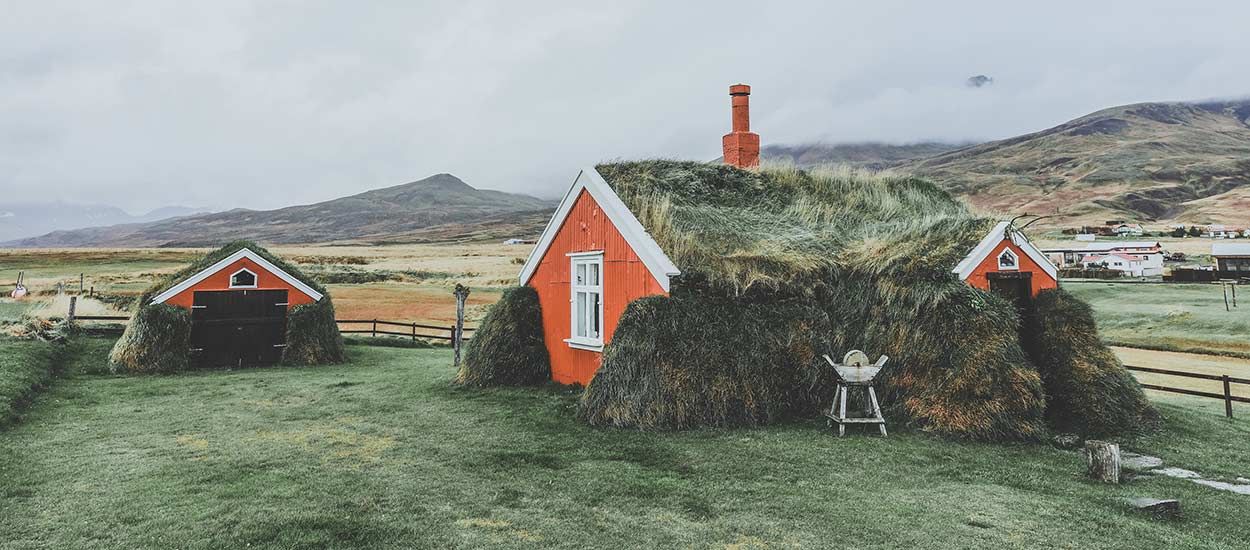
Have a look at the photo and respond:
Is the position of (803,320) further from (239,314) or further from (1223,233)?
(1223,233)

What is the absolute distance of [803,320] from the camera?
11.8 metres

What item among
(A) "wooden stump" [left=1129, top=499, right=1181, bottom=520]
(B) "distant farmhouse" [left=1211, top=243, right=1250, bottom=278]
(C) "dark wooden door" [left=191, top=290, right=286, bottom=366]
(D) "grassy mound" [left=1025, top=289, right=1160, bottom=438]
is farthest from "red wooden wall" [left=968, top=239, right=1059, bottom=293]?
(B) "distant farmhouse" [left=1211, top=243, right=1250, bottom=278]

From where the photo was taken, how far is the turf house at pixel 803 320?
10.6 meters

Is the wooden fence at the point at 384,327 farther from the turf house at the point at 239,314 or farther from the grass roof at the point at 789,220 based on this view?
the grass roof at the point at 789,220

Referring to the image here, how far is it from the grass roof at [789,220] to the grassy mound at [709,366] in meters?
0.66

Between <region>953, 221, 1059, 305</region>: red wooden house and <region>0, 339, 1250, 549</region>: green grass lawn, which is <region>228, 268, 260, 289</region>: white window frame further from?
<region>953, 221, 1059, 305</region>: red wooden house

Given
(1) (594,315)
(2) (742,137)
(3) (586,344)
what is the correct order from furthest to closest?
(2) (742,137) < (1) (594,315) < (3) (586,344)

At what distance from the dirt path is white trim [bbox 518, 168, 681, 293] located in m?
17.4

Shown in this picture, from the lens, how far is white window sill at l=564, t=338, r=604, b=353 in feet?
43.0

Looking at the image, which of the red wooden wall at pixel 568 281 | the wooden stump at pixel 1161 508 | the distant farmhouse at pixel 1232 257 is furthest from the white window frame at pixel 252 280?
the distant farmhouse at pixel 1232 257

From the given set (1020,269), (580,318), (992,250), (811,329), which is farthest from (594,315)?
(1020,269)

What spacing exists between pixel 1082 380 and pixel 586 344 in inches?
330

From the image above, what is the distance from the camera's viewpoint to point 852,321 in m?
11.8

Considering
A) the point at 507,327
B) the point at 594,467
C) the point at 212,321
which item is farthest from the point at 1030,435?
the point at 212,321
